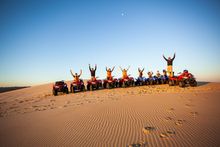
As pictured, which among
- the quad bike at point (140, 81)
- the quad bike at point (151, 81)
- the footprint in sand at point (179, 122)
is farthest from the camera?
the quad bike at point (151, 81)

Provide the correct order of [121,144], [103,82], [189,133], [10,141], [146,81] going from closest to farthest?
[121,144] → [189,133] → [10,141] → [103,82] → [146,81]

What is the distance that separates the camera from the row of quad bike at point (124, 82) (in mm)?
13492

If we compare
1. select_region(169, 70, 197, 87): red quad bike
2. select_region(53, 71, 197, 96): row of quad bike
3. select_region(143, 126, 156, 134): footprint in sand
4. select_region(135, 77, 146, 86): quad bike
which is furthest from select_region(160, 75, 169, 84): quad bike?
select_region(143, 126, 156, 134): footprint in sand

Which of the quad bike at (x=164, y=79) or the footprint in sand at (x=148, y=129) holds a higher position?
the quad bike at (x=164, y=79)

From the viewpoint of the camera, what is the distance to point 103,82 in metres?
17.0

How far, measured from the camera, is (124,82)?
17250mm

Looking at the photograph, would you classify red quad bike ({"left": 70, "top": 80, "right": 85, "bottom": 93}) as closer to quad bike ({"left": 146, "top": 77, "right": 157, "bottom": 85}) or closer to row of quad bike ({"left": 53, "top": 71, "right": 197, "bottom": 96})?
row of quad bike ({"left": 53, "top": 71, "right": 197, "bottom": 96})

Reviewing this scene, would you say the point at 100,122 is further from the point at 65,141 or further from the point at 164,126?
the point at 164,126

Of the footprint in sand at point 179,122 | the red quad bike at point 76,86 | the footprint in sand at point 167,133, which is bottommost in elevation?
the footprint in sand at point 167,133

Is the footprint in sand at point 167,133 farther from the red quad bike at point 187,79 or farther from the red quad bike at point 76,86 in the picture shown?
the red quad bike at point 76,86

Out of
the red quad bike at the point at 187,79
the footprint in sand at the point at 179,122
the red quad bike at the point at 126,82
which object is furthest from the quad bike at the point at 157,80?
the footprint in sand at the point at 179,122

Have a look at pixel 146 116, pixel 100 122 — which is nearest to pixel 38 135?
pixel 100 122

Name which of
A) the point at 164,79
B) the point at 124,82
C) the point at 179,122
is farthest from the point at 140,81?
the point at 179,122

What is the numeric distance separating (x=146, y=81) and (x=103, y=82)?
5869 mm
